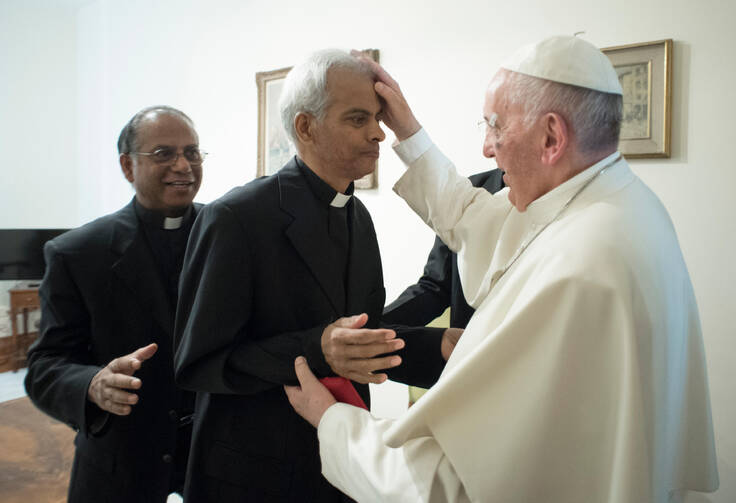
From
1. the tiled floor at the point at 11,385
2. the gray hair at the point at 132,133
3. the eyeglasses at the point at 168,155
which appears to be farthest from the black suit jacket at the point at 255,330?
the tiled floor at the point at 11,385

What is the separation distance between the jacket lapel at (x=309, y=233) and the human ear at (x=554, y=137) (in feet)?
2.05

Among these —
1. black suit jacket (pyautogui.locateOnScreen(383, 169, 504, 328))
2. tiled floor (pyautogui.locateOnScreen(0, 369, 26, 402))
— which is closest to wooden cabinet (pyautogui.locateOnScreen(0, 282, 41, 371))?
tiled floor (pyautogui.locateOnScreen(0, 369, 26, 402))

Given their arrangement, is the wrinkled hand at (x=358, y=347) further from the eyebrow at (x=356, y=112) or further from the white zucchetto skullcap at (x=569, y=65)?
the white zucchetto skullcap at (x=569, y=65)

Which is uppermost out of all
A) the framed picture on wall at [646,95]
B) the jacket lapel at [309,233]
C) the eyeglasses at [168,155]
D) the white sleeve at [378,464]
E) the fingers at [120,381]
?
the framed picture on wall at [646,95]

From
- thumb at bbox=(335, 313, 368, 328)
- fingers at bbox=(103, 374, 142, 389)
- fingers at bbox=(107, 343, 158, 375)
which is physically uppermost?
thumb at bbox=(335, 313, 368, 328)

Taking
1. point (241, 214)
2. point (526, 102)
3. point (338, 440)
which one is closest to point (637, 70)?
point (526, 102)

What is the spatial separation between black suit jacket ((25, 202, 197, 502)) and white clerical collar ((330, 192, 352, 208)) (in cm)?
70

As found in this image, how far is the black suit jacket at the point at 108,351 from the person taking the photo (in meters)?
1.70

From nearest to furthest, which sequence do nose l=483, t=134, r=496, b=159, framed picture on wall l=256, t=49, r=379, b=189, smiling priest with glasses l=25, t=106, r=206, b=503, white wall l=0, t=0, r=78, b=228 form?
nose l=483, t=134, r=496, b=159, smiling priest with glasses l=25, t=106, r=206, b=503, framed picture on wall l=256, t=49, r=379, b=189, white wall l=0, t=0, r=78, b=228

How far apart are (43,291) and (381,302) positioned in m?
1.08

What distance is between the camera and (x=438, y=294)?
8.86ft

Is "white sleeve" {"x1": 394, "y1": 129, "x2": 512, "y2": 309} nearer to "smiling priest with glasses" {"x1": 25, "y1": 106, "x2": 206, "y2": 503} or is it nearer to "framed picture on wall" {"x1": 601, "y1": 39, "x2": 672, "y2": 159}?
"smiling priest with glasses" {"x1": 25, "y1": 106, "x2": 206, "y2": 503}

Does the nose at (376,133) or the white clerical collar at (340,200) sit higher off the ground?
the nose at (376,133)

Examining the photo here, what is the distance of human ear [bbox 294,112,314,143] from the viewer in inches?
59.9
